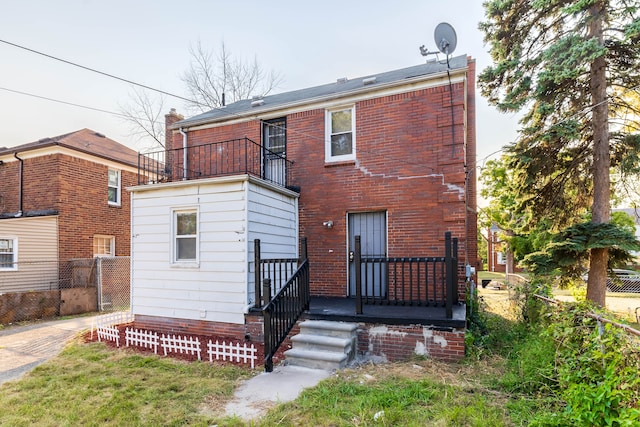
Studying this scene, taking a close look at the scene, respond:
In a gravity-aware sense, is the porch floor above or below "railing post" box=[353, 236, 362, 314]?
below

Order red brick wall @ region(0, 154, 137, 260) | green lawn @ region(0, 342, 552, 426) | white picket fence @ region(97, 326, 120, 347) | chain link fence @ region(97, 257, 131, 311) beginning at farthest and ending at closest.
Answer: red brick wall @ region(0, 154, 137, 260) < chain link fence @ region(97, 257, 131, 311) < white picket fence @ region(97, 326, 120, 347) < green lawn @ region(0, 342, 552, 426)

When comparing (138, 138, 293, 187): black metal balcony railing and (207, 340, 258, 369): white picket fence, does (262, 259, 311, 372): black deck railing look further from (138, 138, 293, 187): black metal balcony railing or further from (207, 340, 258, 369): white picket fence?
(138, 138, 293, 187): black metal balcony railing

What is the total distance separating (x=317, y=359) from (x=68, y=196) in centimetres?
1180

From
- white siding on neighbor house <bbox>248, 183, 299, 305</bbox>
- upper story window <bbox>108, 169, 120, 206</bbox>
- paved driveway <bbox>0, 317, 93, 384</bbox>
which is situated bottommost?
paved driveway <bbox>0, 317, 93, 384</bbox>

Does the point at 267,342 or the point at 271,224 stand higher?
the point at 271,224

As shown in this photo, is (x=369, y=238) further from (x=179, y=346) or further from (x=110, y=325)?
(x=110, y=325)

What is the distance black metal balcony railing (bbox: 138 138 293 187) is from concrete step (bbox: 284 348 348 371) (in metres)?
4.77

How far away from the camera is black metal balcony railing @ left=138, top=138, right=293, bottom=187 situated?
946 cm

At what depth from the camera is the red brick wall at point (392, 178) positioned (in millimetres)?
7605

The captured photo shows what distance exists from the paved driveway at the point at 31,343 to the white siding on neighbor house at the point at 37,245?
265 cm

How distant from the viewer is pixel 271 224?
7.80m

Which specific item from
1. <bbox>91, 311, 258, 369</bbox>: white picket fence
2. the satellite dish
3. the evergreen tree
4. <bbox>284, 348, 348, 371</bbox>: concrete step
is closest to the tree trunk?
the evergreen tree

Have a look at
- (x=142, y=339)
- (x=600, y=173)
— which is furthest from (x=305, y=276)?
(x=600, y=173)

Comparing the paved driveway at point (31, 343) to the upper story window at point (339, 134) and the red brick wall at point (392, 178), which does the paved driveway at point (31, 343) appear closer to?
the red brick wall at point (392, 178)
